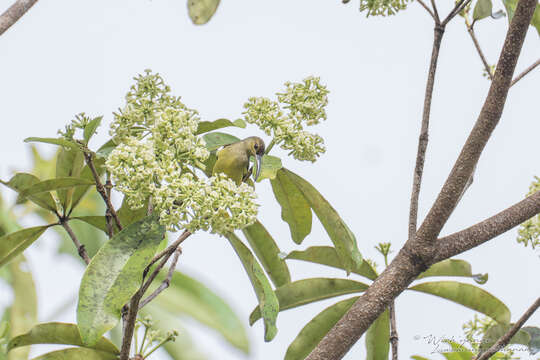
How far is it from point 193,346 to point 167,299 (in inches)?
8.4

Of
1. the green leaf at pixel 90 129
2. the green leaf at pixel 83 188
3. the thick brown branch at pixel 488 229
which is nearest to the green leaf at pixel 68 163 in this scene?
the green leaf at pixel 83 188

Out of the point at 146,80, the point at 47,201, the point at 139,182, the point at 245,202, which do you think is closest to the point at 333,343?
the point at 245,202

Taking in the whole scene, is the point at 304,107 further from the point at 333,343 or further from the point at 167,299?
the point at 167,299

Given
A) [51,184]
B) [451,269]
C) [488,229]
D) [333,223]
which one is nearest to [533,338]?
[451,269]

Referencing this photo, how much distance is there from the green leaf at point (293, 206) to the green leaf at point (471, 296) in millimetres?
279

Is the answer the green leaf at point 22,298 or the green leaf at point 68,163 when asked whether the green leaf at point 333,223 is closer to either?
the green leaf at point 68,163

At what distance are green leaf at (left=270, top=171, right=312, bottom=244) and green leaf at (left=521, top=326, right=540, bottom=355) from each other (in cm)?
54

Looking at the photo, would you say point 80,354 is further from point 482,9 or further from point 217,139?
point 482,9

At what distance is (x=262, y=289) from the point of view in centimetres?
105

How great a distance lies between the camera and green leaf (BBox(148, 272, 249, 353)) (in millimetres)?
1274

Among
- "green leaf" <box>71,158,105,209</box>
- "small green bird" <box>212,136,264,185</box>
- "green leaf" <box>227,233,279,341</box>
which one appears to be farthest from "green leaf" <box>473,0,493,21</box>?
"green leaf" <box>71,158,105,209</box>

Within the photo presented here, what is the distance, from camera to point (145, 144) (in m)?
0.91

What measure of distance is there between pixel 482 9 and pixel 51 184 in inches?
38.2

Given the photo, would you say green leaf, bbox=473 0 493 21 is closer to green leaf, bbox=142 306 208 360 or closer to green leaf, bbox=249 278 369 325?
green leaf, bbox=249 278 369 325
